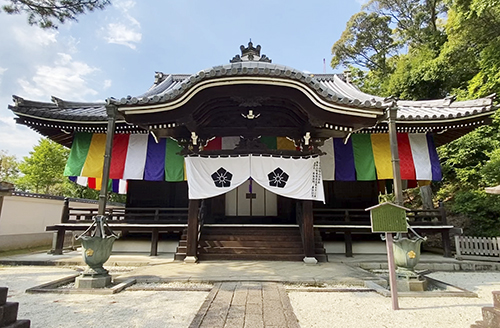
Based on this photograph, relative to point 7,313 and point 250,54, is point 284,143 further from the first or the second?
point 7,313

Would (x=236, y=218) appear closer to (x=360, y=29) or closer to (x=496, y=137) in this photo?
(x=496, y=137)

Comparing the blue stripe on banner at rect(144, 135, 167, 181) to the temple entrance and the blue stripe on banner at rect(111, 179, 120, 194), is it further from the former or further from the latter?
the temple entrance

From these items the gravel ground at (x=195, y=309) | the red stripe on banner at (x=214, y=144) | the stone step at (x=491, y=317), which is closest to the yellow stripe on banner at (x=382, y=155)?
the gravel ground at (x=195, y=309)

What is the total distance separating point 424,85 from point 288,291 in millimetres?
16530

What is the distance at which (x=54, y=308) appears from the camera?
361 centimetres

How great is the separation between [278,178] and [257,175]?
21.6 inches

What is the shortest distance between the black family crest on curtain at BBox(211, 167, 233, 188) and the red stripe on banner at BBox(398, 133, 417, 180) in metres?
5.31

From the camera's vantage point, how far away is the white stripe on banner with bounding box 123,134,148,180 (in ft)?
27.4

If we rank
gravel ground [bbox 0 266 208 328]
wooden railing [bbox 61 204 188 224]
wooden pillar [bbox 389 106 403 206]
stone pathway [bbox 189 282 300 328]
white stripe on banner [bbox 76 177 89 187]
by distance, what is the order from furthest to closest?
white stripe on banner [bbox 76 177 89 187] → wooden railing [bbox 61 204 188 224] → wooden pillar [bbox 389 106 403 206] → gravel ground [bbox 0 266 208 328] → stone pathway [bbox 189 282 300 328]

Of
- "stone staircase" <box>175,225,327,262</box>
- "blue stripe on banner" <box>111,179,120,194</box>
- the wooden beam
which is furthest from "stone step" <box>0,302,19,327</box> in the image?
"blue stripe on banner" <box>111,179,120,194</box>

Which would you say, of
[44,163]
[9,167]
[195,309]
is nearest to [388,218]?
[195,309]

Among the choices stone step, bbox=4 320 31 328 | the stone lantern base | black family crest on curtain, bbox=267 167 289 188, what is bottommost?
the stone lantern base

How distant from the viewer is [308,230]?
22.7ft

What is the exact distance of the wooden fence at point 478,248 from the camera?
738 centimetres
